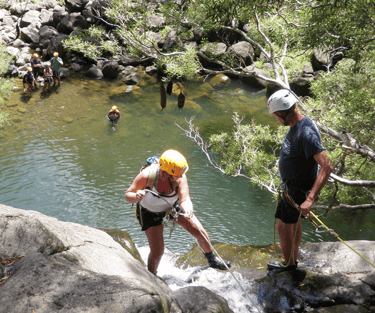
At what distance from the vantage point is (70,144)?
1304 centimetres

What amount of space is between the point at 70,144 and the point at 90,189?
3963 mm

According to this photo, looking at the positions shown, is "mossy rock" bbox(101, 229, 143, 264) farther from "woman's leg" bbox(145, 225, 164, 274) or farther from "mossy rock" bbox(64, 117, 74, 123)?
"mossy rock" bbox(64, 117, 74, 123)

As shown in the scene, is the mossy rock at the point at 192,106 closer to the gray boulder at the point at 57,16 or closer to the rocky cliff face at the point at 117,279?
the rocky cliff face at the point at 117,279

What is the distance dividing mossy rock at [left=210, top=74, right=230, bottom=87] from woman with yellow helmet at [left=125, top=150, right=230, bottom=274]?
18514 millimetres

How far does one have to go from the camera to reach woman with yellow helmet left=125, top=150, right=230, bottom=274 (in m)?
3.65

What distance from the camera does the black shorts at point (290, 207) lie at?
3.76 meters

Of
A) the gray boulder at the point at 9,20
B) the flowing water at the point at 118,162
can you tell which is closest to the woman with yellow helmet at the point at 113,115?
the flowing water at the point at 118,162

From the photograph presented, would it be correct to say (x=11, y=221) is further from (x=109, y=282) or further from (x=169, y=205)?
(x=169, y=205)

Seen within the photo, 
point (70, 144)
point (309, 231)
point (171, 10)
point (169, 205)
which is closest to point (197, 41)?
point (171, 10)

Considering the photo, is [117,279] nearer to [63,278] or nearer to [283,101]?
[63,278]

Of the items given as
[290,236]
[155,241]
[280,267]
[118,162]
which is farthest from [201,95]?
[290,236]

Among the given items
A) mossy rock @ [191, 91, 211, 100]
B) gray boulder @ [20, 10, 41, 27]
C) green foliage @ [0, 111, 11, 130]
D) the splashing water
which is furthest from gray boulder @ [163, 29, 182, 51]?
the splashing water

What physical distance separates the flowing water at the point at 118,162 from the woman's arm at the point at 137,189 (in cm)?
188

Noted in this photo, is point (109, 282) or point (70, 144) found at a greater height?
point (109, 282)
